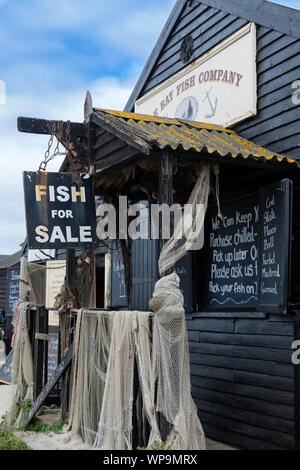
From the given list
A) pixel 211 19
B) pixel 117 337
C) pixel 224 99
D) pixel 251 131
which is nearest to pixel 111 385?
pixel 117 337

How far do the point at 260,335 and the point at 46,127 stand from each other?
338cm

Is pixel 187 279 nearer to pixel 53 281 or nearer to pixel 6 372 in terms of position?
pixel 53 281

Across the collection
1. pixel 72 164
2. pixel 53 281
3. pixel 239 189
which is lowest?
pixel 53 281

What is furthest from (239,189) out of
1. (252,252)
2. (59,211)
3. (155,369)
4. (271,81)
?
(155,369)

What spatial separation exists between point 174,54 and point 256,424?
5.54m

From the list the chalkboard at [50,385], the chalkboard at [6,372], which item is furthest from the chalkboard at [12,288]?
the chalkboard at [50,385]

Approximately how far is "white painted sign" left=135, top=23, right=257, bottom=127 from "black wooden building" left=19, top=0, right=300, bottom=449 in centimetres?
9

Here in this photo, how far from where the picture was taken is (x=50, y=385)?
21.7 feet

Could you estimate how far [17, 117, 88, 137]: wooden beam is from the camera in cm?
620

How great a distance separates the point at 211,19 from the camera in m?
7.57

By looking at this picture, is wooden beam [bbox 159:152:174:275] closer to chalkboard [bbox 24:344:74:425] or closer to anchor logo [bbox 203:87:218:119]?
chalkboard [bbox 24:344:74:425]

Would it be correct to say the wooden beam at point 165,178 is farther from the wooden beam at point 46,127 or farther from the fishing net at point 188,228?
the wooden beam at point 46,127

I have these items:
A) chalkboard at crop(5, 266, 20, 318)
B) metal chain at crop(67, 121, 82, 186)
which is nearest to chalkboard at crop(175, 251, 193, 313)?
metal chain at crop(67, 121, 82, 186)
